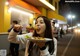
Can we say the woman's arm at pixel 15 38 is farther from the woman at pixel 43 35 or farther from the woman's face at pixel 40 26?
the woman's face at pixel 40 26

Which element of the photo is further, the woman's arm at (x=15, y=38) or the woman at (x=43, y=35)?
the woman's arm at (x=15, y=38)

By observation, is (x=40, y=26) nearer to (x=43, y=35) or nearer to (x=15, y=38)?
(x=43, y=35)

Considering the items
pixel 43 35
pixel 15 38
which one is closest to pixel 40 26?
pixel 43 35

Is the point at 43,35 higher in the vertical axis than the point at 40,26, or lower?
lower

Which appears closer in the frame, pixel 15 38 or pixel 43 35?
pixel 43 35

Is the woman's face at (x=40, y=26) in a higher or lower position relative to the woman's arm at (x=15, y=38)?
higher

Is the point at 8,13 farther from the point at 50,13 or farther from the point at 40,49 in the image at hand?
the point at 50,13

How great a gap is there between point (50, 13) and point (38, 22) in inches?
937

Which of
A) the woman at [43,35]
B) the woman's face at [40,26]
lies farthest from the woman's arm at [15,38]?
the woman's face at [40,26]

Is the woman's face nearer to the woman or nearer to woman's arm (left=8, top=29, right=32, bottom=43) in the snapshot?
the woman

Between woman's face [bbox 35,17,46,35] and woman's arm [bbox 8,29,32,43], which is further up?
woman's face [bbox 35,17,46,35]

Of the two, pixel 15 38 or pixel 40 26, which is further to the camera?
pixel 15 38

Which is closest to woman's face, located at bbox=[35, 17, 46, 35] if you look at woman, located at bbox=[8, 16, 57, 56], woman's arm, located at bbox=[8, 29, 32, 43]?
woman, located at bbox=[8, 16, 57, 56]

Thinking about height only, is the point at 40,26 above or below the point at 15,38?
above
